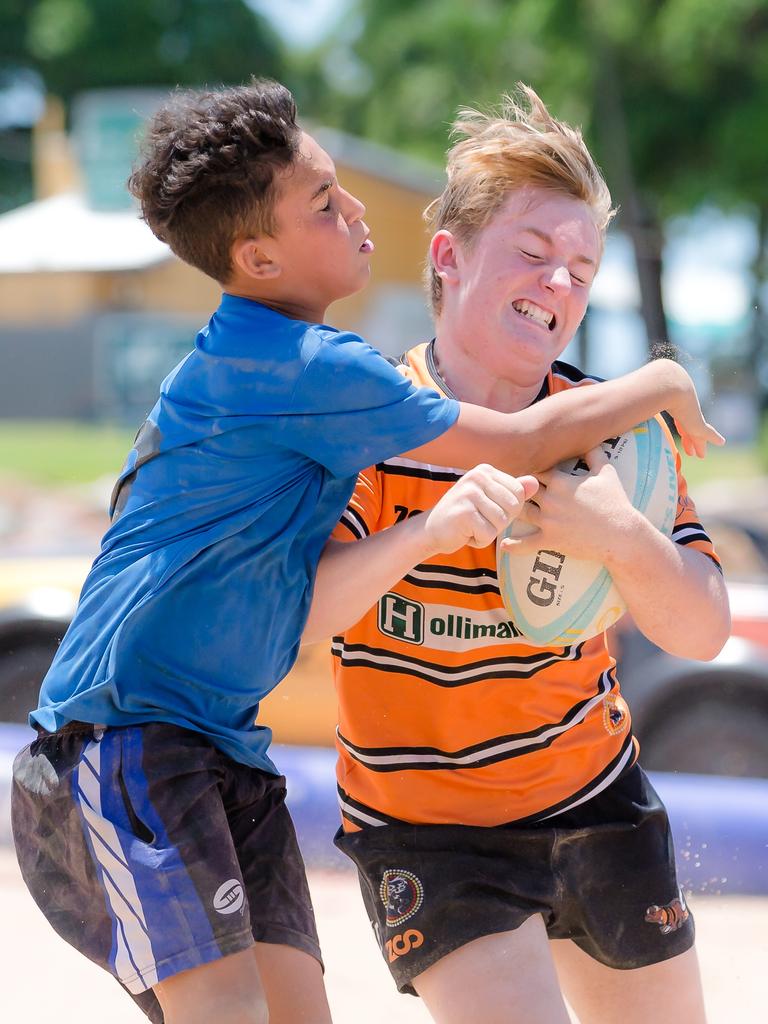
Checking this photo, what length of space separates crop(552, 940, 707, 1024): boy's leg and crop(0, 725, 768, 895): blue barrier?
141cm

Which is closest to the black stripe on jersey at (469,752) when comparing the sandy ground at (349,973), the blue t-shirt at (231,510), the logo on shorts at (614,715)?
the logo on shorts at (614,715)

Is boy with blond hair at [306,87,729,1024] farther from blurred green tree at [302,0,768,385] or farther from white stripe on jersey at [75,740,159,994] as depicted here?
blurred green tree at [302,0,768,385]

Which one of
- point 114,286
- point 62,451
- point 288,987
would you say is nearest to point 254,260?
point 288,987

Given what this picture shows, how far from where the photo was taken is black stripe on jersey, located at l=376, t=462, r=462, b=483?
2508 millimetres

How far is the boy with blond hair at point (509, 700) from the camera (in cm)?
240

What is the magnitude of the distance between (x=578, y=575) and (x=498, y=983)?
0.73 meters

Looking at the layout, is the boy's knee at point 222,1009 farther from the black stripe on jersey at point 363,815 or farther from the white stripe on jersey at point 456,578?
the white stripe on jersey at point 456,578

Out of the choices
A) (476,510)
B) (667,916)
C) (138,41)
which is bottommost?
(138,41)

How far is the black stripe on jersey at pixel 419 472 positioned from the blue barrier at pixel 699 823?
195 cm

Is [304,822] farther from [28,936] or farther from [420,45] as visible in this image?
[420,45]

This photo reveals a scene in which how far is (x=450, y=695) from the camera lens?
248 cm

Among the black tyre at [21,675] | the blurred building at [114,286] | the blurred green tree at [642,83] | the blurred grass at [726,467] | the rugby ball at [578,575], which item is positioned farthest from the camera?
the blurred building at [114,286]

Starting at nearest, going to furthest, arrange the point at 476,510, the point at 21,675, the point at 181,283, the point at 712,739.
A: the point at 476,510 → the point at 712,739 → the point at 21,675 → the point at 181,283

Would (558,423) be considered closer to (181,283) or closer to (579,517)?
(579,517)
